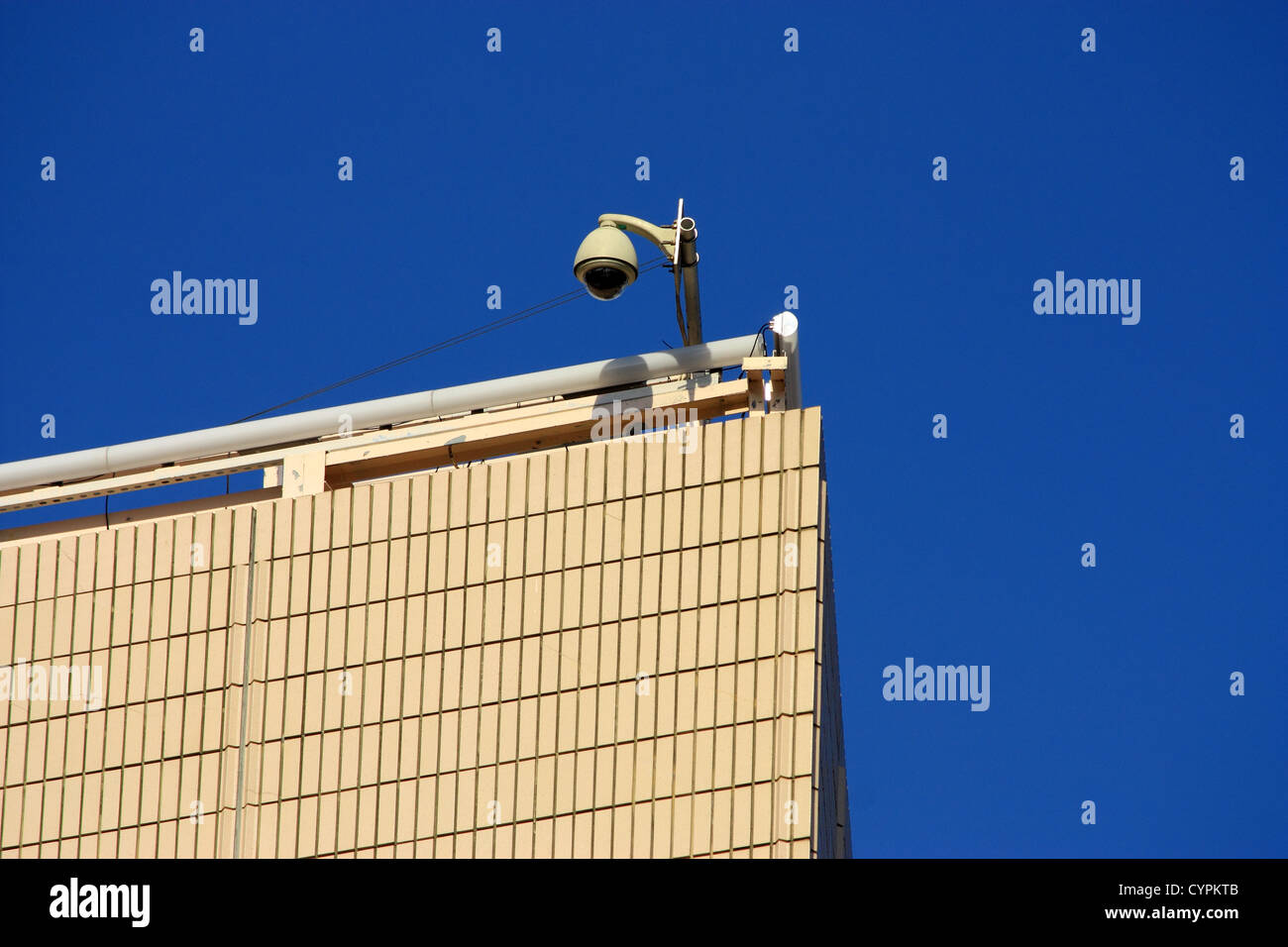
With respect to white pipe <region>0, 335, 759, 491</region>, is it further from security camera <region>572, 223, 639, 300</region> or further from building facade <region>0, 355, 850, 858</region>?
security camera <region>572, 223, 639, 300</region>

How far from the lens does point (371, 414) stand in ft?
87.6

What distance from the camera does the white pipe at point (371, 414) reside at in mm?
25984

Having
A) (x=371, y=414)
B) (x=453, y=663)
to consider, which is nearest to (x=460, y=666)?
(x=453, y=663)

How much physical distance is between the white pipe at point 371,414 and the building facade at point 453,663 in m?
0.44

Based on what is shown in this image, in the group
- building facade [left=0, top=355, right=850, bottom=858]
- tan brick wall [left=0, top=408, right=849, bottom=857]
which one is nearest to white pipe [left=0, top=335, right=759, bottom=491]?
building facade [left=0, top=355, right=850, bottom=858]

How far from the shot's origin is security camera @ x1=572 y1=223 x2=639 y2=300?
24.5 meters

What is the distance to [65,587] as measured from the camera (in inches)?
1042

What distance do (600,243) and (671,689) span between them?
537cm

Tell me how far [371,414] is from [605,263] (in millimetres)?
4177

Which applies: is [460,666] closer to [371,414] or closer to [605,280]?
[371,414]

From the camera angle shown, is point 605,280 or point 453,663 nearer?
point 453,663
